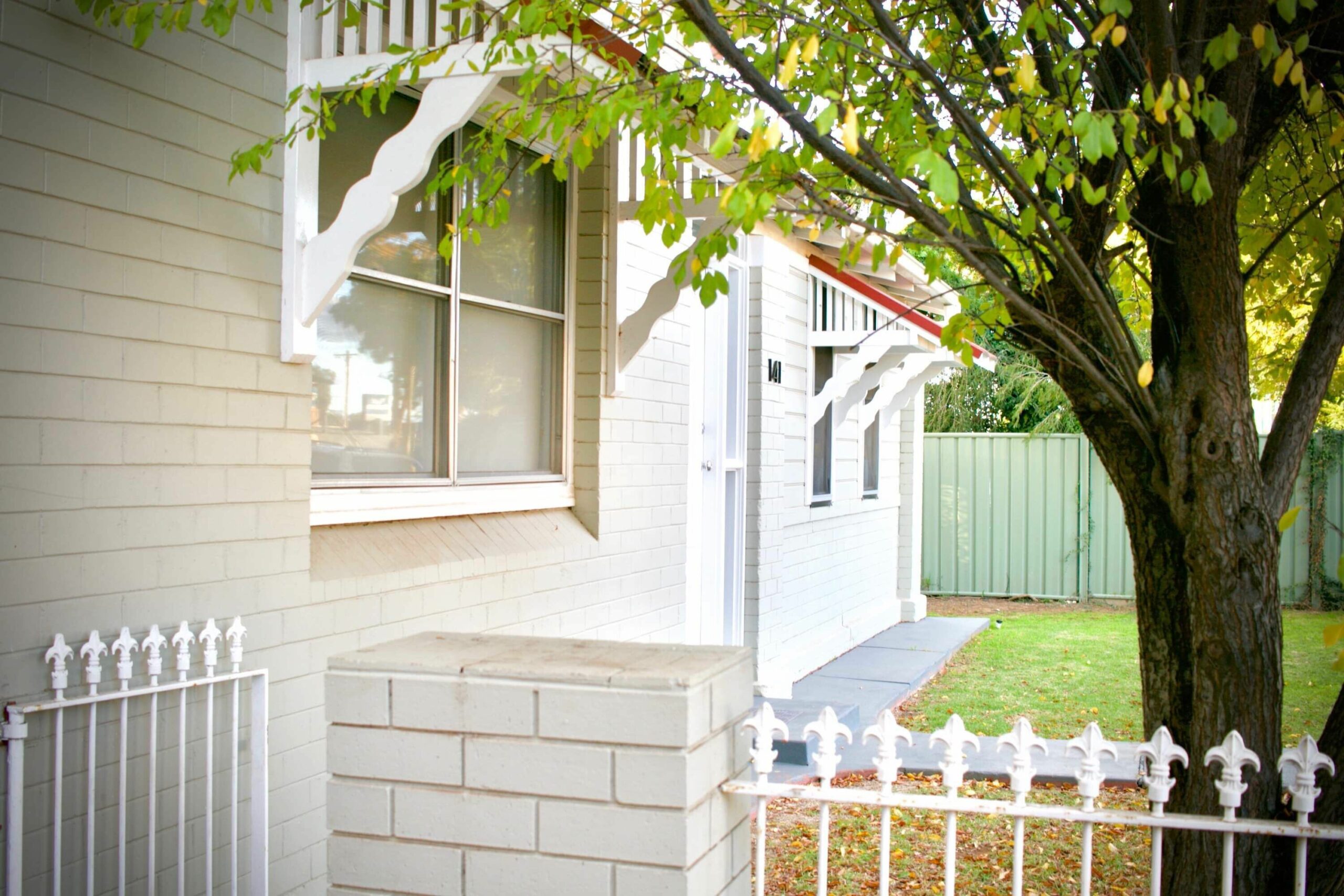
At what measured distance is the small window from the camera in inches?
480

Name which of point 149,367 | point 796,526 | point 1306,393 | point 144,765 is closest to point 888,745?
point 1306,393

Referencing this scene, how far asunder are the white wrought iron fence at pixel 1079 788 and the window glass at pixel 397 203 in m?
2.50

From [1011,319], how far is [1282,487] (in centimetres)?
90

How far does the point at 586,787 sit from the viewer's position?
2275mm

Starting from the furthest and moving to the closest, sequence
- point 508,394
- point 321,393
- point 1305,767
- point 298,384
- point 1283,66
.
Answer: point 508,394 → point 321,393 → point 298,384 → point 1283,66 → point 1305,767

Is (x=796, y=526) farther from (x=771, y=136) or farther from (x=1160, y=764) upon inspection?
(x=771, y=136)

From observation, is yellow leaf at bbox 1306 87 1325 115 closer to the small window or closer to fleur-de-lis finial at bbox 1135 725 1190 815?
fleur-de-lis finial at bbox 1135 725 1190 815

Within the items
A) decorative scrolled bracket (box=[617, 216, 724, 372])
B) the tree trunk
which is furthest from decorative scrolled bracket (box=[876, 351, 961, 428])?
the tree trunk

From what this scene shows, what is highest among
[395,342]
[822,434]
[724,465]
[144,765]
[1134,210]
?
[1134,210]

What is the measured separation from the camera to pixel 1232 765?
98.9 inches

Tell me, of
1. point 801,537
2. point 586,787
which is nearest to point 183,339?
point 586,787

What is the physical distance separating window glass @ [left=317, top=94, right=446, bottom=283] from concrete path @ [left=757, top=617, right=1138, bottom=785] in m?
2.30

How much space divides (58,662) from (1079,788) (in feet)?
8.23

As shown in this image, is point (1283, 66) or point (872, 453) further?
point (872, 453)
